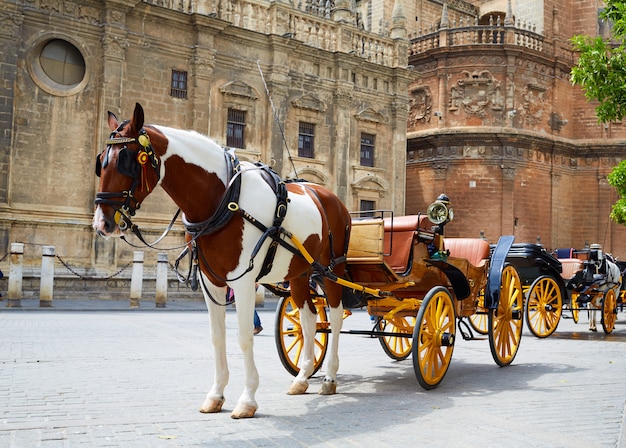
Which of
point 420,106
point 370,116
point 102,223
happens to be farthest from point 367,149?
point 102,223

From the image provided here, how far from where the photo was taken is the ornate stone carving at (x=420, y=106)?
33000 mm

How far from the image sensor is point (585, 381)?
690 cm

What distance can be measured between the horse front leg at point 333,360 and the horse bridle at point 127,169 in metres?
2.30

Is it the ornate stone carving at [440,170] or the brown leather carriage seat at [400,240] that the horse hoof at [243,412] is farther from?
the ornate stone carving at [440,170]

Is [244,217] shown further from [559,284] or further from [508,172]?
[508,172]

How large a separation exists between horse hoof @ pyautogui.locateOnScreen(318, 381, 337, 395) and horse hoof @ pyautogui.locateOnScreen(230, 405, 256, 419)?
3.82 ft

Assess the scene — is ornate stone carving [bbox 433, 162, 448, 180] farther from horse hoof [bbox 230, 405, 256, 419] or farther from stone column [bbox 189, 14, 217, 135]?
horse hoof [bbox 230, 405, 256, 419]

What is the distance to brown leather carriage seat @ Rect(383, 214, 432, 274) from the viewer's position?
6736mm

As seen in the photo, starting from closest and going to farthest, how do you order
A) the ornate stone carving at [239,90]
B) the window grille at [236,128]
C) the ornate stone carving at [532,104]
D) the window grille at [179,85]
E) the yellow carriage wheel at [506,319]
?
the yellow carriage wheel at [506,319], the window grille at [179,85], the ornate stone carving at [239,90], the window grille at [236,128], the ornate stone carving at [532,104]

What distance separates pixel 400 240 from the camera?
687 cm

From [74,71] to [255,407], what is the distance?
58.4 ft

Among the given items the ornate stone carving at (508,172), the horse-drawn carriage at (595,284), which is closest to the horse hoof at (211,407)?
the horse-drawn carriage at (595,284)

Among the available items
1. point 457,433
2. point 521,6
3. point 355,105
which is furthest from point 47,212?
point 521,6

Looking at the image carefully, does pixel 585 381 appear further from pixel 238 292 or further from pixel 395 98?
pixel 395 98
